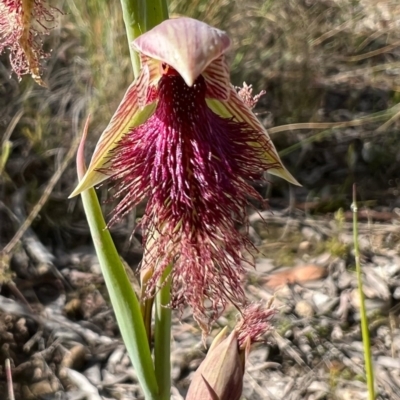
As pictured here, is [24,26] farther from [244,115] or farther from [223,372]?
[223,372]

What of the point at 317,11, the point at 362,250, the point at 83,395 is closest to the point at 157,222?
the point at 83,395

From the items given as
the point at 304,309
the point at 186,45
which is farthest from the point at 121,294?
the point at 304,309

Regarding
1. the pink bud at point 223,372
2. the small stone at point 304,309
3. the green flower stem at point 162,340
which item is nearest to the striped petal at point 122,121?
the green flower stem at point 162,340

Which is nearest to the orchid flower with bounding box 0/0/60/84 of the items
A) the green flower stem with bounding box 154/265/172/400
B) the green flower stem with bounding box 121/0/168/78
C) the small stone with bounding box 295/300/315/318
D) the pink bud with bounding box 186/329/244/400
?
the green flower stem with bounding box 121/0/168/78

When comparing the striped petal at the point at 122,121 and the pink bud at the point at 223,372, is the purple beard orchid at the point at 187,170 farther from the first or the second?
the pink bud at the point at 223,372

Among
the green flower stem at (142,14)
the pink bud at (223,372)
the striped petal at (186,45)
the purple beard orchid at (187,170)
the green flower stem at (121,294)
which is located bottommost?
the pink bud at (223,372)

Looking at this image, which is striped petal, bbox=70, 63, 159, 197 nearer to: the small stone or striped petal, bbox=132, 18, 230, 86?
striped petal, bbox=132, 18, 230, 86
